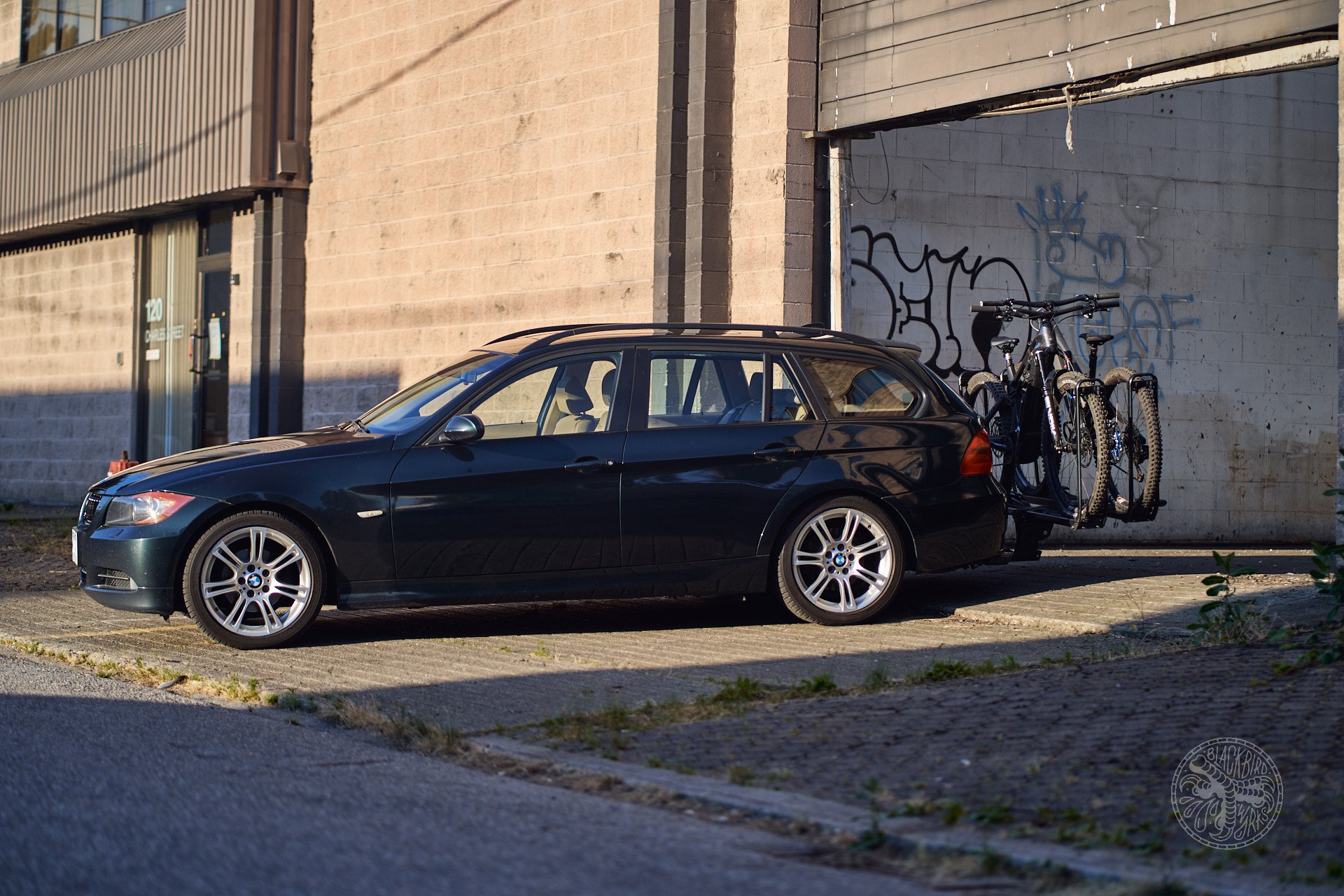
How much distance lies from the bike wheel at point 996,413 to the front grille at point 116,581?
5.24 meters

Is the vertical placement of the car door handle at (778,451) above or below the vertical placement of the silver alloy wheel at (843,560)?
above

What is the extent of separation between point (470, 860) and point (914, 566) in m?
5.02

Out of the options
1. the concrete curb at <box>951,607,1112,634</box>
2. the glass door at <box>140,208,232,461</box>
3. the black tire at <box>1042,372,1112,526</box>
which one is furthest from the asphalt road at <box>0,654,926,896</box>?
the glass door at <box>140,208,232,461</box>

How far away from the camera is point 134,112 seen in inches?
753

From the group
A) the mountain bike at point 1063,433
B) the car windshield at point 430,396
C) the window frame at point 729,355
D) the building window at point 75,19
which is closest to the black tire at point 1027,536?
the mountain bike at point 1063,433

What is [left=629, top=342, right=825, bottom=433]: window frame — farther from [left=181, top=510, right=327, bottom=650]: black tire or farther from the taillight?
[left=181, top=510, right=327, bottom=650]: black tire

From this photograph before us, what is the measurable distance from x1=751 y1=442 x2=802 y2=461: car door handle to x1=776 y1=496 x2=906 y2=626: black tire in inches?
13.0

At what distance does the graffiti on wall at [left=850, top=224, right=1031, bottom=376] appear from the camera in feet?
42.0

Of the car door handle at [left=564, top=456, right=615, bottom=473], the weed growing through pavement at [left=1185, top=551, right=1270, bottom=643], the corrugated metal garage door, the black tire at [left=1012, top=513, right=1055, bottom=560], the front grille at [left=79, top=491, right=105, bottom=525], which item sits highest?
the corrugated metal garage door

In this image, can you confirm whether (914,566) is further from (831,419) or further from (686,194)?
(686,194)

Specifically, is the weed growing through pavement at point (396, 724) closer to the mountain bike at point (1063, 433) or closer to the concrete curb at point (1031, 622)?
the concrete curb at point (1031, 622)

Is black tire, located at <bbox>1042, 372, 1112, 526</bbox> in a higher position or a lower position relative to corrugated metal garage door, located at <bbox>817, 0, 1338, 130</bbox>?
lower

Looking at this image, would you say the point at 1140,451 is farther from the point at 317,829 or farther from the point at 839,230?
the point at 317,829

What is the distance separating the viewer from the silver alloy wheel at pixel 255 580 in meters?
7.79
